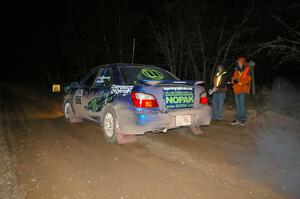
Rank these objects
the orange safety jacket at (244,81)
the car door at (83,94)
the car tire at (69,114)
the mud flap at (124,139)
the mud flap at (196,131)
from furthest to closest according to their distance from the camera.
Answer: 1. the car tire at (69,114)
2. the orange safety jacket at (244,81)
3. the car door at (83,94)
4. the mud flap at (196,131)
5. the mud flap at (124,139)

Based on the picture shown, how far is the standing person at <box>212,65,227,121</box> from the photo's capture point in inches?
320

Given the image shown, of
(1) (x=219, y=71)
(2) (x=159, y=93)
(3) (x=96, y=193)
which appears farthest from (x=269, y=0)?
(3) (x=96, y=193)

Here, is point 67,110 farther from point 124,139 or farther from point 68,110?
point 124,139

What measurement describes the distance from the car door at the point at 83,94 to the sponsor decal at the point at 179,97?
7.86 feet

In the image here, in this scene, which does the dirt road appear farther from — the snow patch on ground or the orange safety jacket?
the orange safety jacket

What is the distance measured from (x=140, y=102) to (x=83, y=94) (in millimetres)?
2534

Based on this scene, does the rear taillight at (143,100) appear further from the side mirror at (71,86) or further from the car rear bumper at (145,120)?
the side mirror at (71,86)

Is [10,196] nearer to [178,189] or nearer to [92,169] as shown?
[92,169]

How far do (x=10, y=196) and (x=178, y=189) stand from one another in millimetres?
2131

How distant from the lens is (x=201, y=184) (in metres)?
3.96

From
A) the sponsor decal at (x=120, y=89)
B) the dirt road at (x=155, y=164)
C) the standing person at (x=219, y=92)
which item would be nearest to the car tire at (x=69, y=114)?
the dirt road at (x=155, y=164)

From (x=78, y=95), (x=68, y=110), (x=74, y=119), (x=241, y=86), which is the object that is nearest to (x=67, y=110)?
(x=68, y=110)

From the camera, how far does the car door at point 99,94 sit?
6348mm

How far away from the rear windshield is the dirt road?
1340mm
